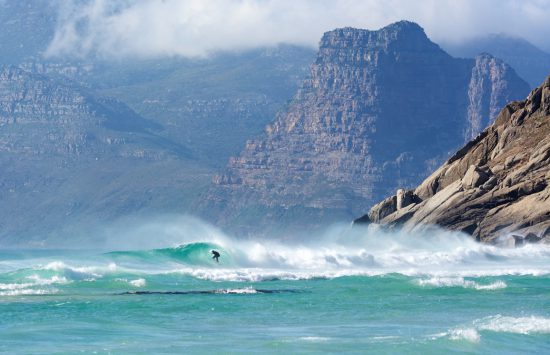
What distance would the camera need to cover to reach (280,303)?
208 ft

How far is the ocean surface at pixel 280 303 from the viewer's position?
166ft

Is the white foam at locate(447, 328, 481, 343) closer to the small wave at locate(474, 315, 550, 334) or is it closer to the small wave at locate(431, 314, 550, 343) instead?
the small wave at locate(431, 314, 550, 343)

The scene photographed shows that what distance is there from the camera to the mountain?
4016 inches

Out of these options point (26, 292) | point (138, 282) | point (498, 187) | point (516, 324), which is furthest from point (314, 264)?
point (516, 324)

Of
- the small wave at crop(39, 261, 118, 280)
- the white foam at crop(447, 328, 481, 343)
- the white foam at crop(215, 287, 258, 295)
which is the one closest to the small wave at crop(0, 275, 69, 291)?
the small wave at crop(39, 261, 118, 280)

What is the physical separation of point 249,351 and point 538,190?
5565cm

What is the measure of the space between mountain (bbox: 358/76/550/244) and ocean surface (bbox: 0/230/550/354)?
4241 mm

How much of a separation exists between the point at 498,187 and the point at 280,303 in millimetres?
43240

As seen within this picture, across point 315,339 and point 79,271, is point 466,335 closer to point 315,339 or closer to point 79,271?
point 315,339

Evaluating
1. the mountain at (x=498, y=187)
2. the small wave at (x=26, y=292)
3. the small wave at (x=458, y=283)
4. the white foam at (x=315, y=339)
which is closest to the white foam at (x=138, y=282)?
the small wave at (x=26, y=292)

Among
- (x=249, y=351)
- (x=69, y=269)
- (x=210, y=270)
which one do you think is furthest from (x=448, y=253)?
(x=249, y=351)

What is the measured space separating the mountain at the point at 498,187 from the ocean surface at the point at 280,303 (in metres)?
4.24

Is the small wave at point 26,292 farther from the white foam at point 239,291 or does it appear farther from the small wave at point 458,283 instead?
the small wave at point 458,283

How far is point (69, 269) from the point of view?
257 feet
